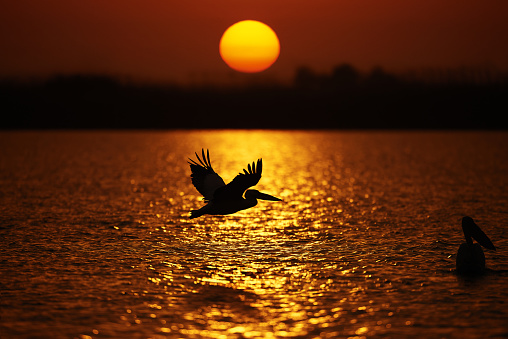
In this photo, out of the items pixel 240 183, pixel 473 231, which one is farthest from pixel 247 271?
pixel 473 231

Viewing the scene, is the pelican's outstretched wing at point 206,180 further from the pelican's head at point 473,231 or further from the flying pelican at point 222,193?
the pelican's head at point 473,231

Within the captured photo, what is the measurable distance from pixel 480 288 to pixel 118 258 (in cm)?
766

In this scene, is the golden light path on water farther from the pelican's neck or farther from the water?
the pelican's neck

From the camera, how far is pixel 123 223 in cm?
2136

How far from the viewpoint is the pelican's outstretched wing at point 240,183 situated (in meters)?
13.2

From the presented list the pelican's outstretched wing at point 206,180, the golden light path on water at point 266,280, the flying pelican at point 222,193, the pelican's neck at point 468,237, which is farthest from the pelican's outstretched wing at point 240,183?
the pelican's neck at point 468,237

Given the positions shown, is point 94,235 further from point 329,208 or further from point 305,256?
point 329,208

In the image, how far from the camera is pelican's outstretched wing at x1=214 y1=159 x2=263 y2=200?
13203mm

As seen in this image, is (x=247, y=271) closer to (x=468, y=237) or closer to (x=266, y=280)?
(x=266, y=280)

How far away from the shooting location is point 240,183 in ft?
45.4

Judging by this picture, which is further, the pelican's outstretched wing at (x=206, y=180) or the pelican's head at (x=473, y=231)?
the pelican's outstretched wing at (x=206, y=180)

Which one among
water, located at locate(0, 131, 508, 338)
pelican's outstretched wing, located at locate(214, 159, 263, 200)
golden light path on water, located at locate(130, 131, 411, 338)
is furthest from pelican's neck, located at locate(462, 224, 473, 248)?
pelican's outstretched wing, located at locate(214, 159, 263, 200)

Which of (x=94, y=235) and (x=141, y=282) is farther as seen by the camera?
(x=94, y=235)

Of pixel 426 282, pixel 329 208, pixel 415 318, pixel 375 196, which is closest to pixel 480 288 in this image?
pixel 426 282
